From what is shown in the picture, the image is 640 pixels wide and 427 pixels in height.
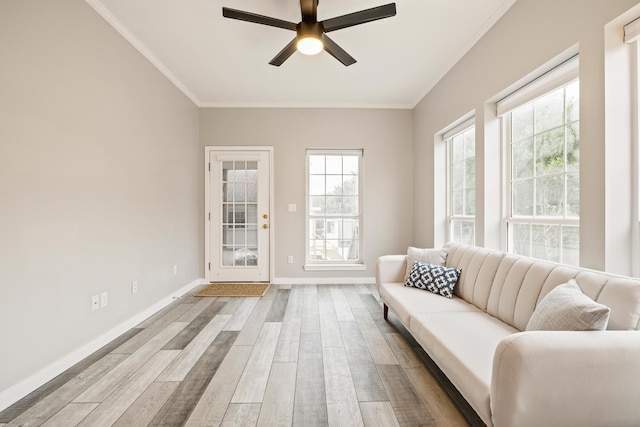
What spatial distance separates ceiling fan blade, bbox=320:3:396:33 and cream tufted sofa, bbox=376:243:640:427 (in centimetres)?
194

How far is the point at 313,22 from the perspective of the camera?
2297 mm

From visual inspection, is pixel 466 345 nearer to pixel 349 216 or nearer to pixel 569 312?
pixel 569 312

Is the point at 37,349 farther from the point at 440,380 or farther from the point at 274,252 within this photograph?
the point at 274,252

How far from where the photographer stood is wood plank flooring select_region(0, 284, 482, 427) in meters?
1.63

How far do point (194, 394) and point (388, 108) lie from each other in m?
4.30

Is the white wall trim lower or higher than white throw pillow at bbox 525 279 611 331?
higher

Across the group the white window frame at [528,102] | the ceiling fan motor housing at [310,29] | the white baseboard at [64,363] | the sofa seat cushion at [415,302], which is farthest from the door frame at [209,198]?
the white window frame at [528,102]

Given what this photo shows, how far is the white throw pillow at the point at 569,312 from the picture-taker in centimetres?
123

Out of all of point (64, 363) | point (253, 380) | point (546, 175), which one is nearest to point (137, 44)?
point (64, 363)

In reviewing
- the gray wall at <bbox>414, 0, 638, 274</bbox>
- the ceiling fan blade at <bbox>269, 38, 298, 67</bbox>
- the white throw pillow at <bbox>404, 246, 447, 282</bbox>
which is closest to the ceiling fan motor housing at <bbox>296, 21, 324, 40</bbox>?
the ceiling fan blade at <bbox>269, 38, 298, 67</bbox>

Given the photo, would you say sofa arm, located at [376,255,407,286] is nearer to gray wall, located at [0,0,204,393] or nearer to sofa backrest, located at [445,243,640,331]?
sofa backrest, located at [445,243,640,331]

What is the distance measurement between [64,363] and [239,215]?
2762 mm

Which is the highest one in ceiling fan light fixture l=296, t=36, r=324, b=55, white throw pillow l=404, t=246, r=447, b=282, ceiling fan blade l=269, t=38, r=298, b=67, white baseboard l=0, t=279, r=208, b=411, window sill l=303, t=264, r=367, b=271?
ceiling fan blade l=269, t=38, r=298, b=67

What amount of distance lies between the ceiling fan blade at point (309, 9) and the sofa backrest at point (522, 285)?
7.49ft
